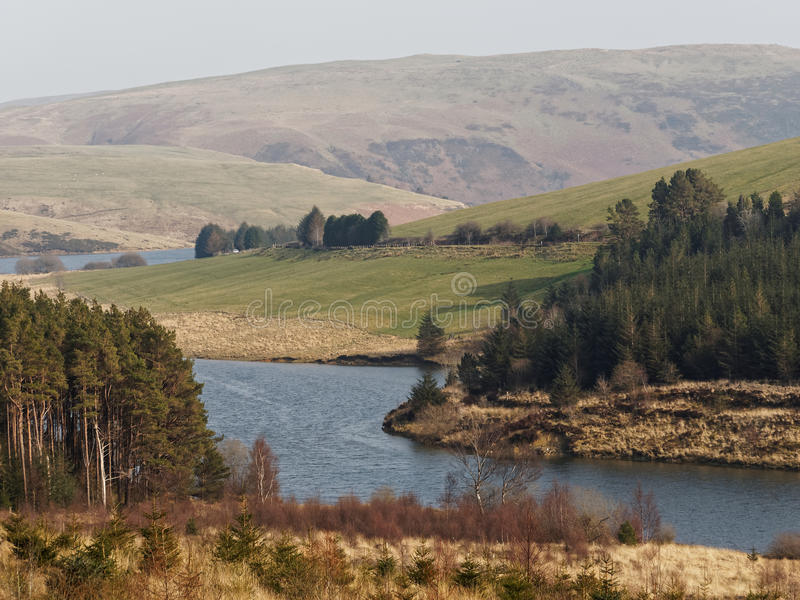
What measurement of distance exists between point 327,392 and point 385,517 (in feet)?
204

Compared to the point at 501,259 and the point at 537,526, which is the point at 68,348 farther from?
the point at 501,259

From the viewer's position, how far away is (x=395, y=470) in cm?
7575

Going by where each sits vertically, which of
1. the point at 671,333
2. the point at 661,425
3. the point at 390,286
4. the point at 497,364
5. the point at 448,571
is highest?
the point at 390,286

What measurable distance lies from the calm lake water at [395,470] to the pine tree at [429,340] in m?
18.1

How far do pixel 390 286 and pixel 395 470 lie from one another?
97.3 metres

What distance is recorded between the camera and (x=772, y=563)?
1812 inches

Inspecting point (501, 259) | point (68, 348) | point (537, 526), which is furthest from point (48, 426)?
point (501, 259)

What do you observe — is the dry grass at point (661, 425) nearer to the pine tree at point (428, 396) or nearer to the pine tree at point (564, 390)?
the pine tree at point (564, 390)

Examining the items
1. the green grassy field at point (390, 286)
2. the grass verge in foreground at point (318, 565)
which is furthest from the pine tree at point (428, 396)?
the green grassy field at point (390, 286)

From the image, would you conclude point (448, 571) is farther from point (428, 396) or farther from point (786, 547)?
point (428, 396)

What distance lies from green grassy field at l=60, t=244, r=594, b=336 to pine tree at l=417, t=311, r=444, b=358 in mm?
6514

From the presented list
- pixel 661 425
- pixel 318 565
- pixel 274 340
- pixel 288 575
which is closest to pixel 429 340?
pixel 274 340

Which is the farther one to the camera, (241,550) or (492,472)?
→ (492,472)

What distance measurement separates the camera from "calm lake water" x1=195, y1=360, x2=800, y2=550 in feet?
200
